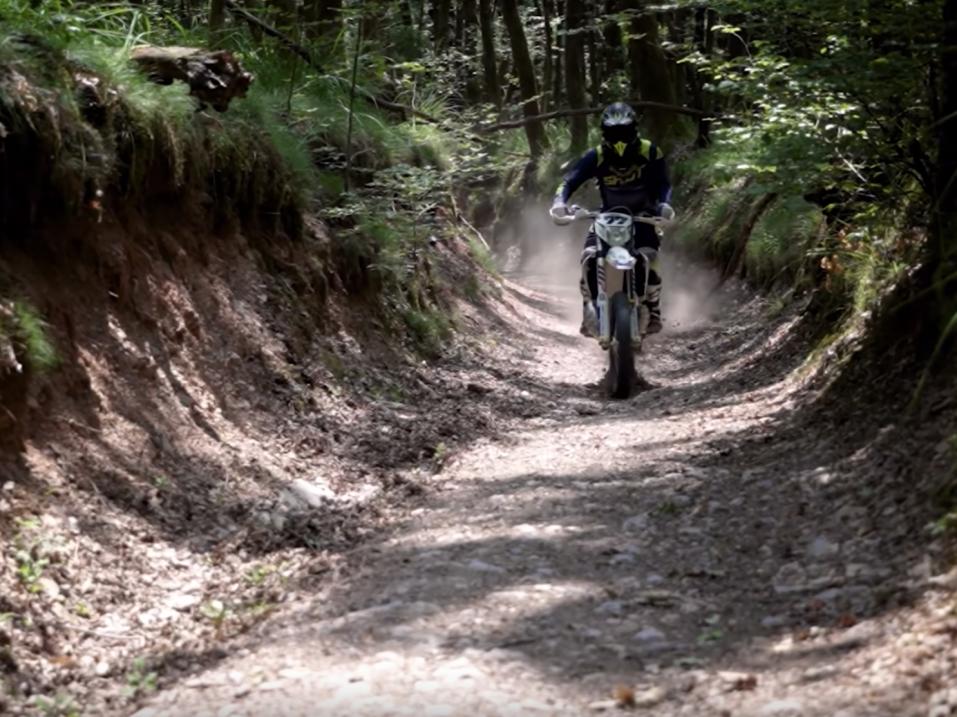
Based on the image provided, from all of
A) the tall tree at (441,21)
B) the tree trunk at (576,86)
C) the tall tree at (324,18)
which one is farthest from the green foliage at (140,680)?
the tall tree at (441,21)

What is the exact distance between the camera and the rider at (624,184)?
35.2 ft

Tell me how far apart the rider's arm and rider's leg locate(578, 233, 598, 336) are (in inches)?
17.2

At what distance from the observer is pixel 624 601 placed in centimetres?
482

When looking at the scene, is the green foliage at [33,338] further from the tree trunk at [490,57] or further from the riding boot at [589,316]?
the tree trunk at [490,57]

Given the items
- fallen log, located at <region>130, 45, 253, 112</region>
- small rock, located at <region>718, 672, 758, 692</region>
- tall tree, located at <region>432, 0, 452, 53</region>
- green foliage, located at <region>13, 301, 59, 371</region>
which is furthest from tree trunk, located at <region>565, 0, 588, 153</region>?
small rock, located at <region>718, 672, 758, 692</region>

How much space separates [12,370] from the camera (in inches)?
221

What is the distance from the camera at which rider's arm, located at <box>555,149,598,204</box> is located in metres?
10.7

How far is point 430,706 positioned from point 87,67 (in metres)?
4.95

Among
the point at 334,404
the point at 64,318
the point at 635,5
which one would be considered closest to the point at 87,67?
the point at 64,318

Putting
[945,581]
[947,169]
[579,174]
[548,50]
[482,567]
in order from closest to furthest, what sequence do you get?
[945,581], [482,567], [947,169], [579,174], [548,50]

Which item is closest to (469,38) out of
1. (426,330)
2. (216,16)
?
(216,16)

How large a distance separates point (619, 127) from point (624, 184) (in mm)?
546

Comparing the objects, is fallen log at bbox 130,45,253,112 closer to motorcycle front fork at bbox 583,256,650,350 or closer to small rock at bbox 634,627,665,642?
motorcycle front fork at bbox 583,256,650,350

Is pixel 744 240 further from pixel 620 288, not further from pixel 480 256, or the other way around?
pixel 620 288
